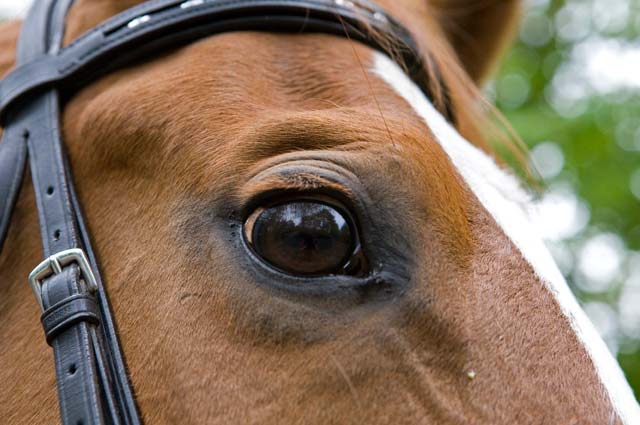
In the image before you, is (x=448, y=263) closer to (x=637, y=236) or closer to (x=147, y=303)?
(x=147, y=303)

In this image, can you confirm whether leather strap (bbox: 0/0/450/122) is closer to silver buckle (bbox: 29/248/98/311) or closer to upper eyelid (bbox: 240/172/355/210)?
silver buckle (bbox: 29/248/98/311)

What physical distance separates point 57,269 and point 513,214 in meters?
1.04

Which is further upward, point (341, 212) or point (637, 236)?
point (637, 236)

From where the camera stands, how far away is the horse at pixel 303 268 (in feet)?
4.52

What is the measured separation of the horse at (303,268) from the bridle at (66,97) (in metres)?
0.05

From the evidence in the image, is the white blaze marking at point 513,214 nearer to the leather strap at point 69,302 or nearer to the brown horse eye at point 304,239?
the brown horse eye at point 304,239

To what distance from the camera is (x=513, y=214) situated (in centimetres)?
173

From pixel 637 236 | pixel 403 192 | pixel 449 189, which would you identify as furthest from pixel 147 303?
pixel 637 236

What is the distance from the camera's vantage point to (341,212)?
1508 mm

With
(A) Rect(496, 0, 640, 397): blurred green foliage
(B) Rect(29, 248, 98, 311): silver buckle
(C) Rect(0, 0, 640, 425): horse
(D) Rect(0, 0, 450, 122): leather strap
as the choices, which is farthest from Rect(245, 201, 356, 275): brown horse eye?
(A) Rect(496, 0, 640, 397): blurred green foliage

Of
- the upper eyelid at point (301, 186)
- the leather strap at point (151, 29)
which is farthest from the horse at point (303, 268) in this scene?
the leather strap at point (151, 29)

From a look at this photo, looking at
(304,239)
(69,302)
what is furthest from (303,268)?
(69,302)

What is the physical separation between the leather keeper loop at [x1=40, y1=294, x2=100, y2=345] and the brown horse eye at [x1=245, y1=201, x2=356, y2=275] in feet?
1.18

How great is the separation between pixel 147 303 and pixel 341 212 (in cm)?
45
